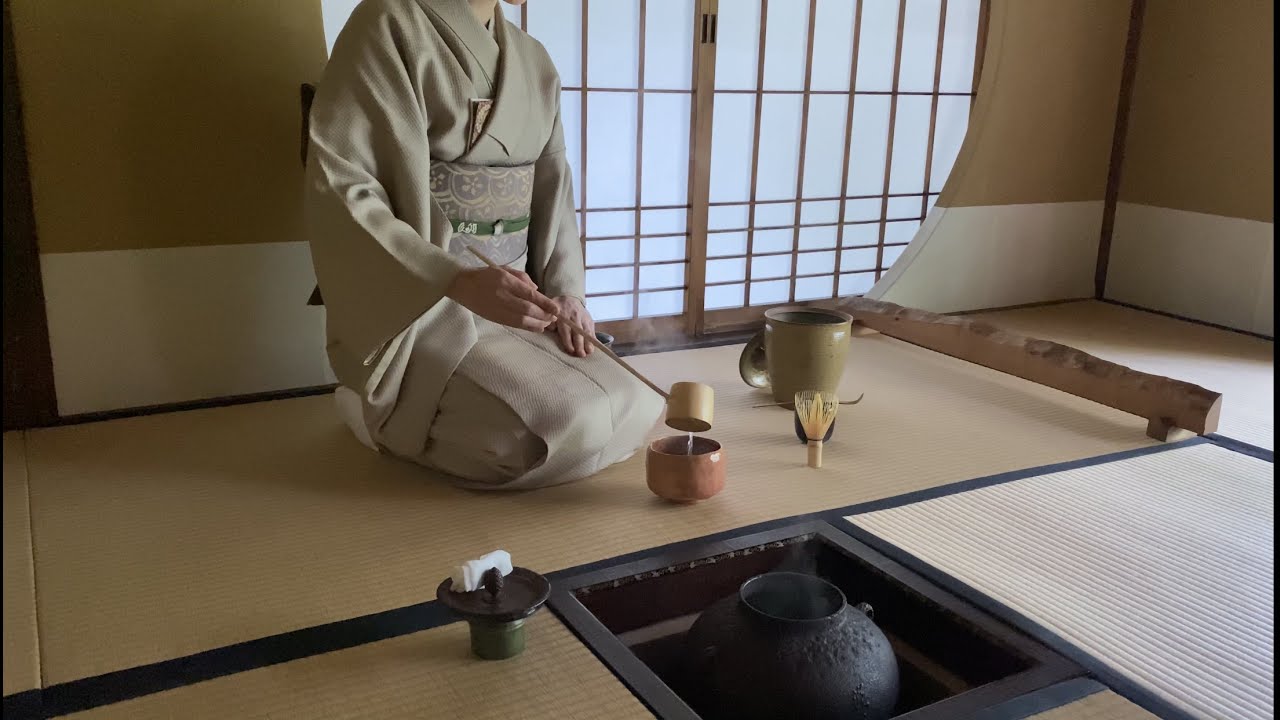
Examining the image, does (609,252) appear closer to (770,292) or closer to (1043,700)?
(770,292)

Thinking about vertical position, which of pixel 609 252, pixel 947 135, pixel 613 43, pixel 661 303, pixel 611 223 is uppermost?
pixel 613 43

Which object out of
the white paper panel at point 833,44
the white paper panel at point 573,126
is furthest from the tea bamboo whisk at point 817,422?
the white paper panel at point 833,44

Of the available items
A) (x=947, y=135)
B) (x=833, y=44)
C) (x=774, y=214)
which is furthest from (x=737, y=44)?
(x=947, y=135)

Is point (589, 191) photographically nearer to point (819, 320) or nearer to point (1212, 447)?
point (819, 320)

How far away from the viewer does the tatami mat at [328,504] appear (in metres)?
1.79

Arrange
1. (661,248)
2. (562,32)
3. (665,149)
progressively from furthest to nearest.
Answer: (661,248), (665,149), (562,32)

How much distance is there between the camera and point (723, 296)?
4.27 metres

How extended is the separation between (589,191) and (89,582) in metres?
2.33

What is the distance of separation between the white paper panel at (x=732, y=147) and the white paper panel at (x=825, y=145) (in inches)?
12.4

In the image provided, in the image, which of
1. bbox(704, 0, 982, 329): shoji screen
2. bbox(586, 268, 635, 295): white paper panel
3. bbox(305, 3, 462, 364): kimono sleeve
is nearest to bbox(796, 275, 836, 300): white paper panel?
bbox(704, 0, 982, 329): shoji screen

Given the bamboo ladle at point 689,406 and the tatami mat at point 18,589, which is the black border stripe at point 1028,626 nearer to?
the bamboo ladle at point 689,406

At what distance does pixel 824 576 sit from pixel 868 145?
9.32 feet

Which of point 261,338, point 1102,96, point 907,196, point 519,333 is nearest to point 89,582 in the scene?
point 519,333

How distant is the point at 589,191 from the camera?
12.4ft
